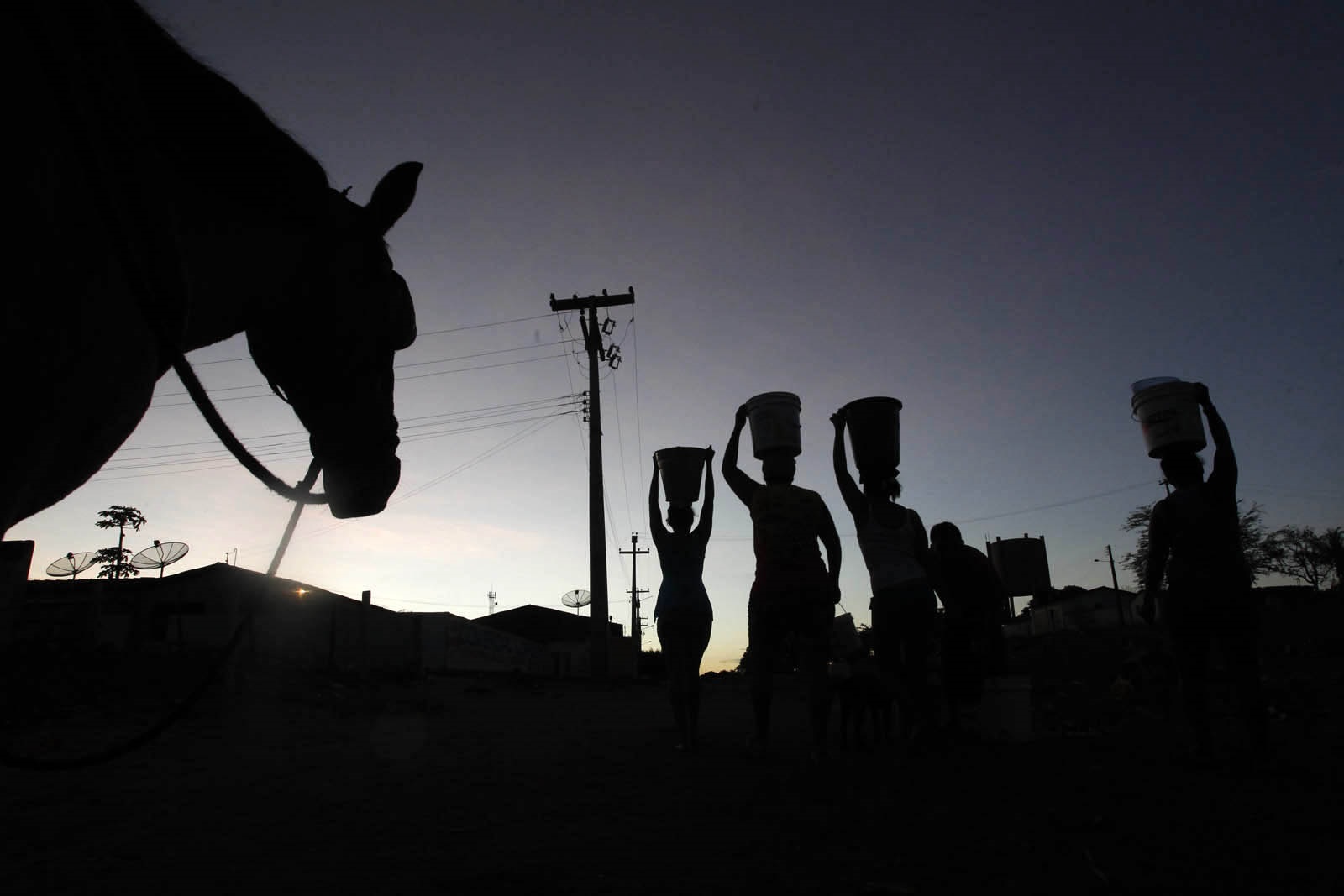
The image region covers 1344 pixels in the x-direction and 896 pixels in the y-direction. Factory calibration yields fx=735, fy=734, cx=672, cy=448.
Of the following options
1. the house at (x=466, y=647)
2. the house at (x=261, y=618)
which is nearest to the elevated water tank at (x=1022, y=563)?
the house at (x=261, y=618)

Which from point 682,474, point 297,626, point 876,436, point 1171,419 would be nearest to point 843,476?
point 876,436

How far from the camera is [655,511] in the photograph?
5.75 meters

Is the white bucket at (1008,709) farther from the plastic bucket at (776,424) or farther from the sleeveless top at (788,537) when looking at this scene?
the plastic bucket at (776,424)

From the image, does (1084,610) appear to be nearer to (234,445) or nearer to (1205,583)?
(1205,583)

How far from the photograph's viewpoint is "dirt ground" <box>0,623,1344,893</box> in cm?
239

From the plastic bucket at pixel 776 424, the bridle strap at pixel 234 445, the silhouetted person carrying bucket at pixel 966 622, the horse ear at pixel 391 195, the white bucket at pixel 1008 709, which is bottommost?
the white bucket at pixel 1008 709

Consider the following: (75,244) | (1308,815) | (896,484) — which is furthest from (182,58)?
(896,484)

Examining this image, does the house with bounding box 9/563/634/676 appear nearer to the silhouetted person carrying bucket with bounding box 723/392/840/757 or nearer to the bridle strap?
the silhouetted person carrying bucket with bounding box 723/392/840/757

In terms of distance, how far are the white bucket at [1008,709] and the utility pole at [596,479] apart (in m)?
15.2

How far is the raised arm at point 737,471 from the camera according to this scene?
17.2ft

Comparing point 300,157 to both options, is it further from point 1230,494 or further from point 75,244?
point 1230,494

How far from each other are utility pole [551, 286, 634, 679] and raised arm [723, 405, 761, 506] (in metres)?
15.3

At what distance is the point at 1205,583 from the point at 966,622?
59.3 inches

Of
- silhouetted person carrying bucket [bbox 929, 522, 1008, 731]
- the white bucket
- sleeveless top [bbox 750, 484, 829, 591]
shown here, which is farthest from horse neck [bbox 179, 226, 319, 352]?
the white bucket
